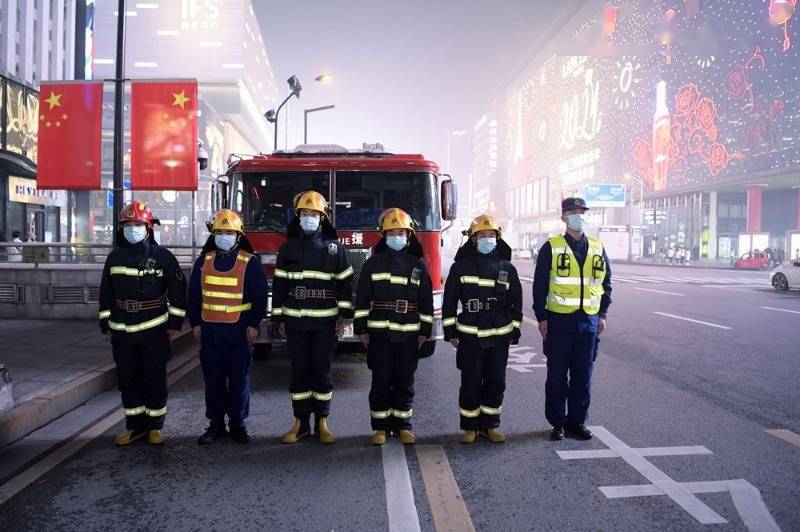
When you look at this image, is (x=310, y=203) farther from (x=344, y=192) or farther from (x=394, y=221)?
(x=344, y=192)

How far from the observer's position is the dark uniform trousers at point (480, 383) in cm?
482

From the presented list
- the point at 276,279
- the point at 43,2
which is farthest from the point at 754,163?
the point at 43,2

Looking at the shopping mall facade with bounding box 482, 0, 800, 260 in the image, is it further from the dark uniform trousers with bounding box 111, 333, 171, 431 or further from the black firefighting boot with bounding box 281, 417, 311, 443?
the dark uniform trousers with bounding box 111, 333, 171, 431

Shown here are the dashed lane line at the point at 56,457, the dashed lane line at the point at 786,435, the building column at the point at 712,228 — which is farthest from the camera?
the building column at the point at 712,228

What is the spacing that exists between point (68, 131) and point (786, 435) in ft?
33.7

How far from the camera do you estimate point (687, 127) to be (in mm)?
54875

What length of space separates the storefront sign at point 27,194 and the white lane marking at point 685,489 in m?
22.1

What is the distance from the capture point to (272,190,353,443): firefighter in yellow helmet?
4867 mm

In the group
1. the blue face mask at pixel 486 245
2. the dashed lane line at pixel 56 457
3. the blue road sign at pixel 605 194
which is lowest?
the dashed lane line at pixel 56 457

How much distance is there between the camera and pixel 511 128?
436ft

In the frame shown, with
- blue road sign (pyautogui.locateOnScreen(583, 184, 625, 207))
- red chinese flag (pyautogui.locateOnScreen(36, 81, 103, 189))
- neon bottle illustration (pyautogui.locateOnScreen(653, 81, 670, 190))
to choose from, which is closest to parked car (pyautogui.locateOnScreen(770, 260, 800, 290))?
red chinese flag (pyautogui.locateOnScreen(36, 81, 103, 189))

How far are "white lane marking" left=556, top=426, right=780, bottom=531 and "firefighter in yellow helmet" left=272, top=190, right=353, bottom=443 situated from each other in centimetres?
202

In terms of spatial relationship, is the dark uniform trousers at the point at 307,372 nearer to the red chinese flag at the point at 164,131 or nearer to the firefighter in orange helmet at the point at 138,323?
the firefighter in orange helmet at the point at 138,323

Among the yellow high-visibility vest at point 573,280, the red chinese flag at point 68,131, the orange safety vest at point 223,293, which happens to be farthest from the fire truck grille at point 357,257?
the red chinese flag at point 68,131
